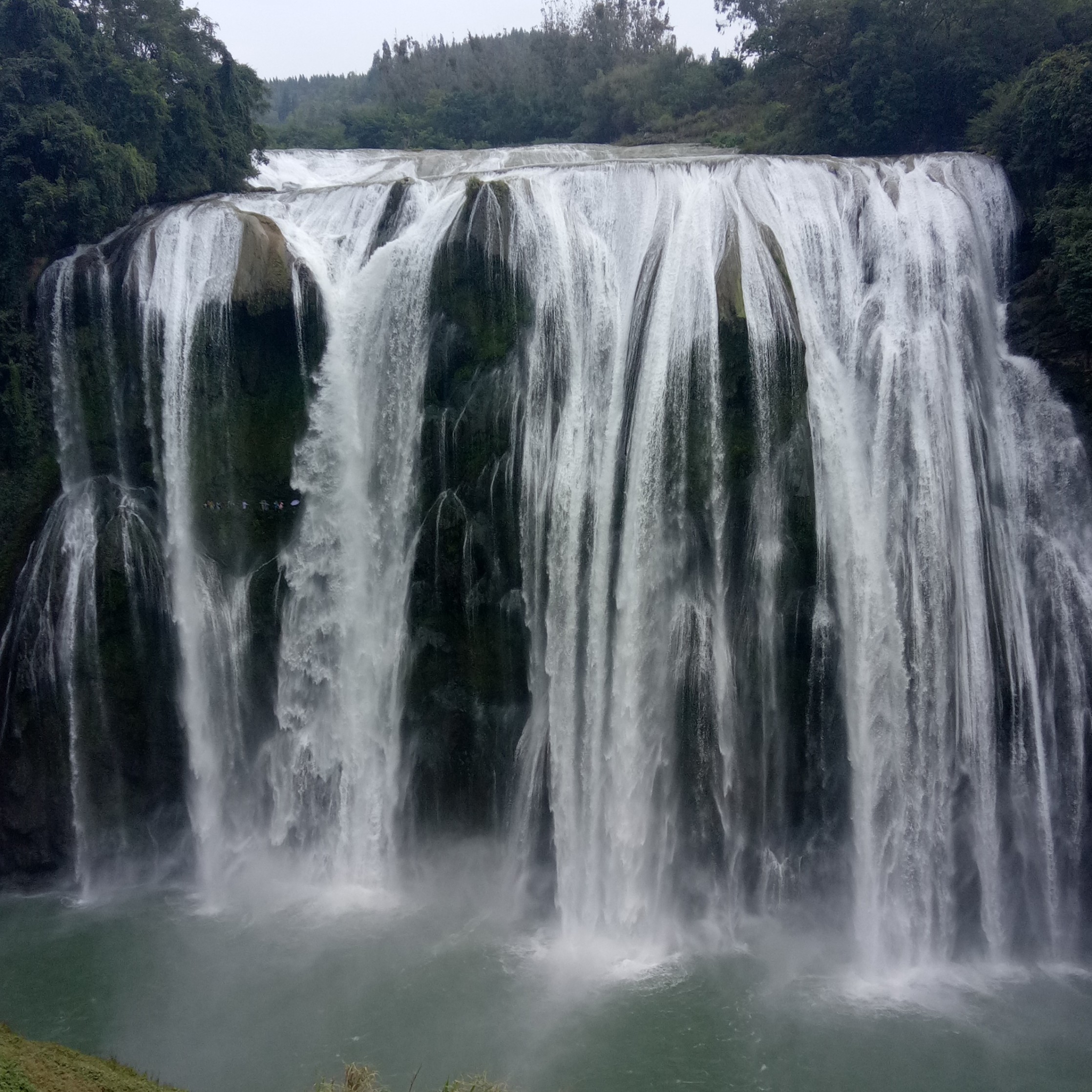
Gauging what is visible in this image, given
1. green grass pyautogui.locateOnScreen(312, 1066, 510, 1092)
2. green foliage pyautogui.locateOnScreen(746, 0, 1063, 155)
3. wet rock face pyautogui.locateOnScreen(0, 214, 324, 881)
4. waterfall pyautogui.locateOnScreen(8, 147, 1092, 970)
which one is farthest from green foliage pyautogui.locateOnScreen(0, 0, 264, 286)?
green grass pyautogui.locateOnScreen(312, 1066, 510, 1092)

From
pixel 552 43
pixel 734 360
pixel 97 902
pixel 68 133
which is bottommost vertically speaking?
pixel 97 902

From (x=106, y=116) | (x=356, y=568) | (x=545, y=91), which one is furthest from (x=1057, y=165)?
(x=545, y=91)

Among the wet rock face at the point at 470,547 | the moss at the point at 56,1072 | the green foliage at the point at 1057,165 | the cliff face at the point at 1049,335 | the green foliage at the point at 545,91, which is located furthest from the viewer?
the green foliage at the point at 545,91

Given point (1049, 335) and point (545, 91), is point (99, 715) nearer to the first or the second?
point (1049, 335)

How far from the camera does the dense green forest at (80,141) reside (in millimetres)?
17406

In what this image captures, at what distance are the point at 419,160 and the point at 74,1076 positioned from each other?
23349 millimetres

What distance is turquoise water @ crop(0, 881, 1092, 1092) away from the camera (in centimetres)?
1259

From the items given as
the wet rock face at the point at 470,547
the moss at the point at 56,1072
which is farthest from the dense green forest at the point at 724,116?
the moss at the point at 56,1072

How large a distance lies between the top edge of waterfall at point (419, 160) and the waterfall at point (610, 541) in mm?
8023

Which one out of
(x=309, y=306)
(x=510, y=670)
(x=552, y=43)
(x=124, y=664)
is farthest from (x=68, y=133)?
(x=552, y=43)

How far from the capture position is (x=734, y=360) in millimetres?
15562

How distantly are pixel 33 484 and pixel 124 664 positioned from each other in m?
3.46

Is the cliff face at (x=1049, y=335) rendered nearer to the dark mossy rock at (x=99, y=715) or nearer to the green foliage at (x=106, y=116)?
the dark mossy rock at (x=99, y=715)

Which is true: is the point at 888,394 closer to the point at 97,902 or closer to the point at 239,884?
the point at 239,884
